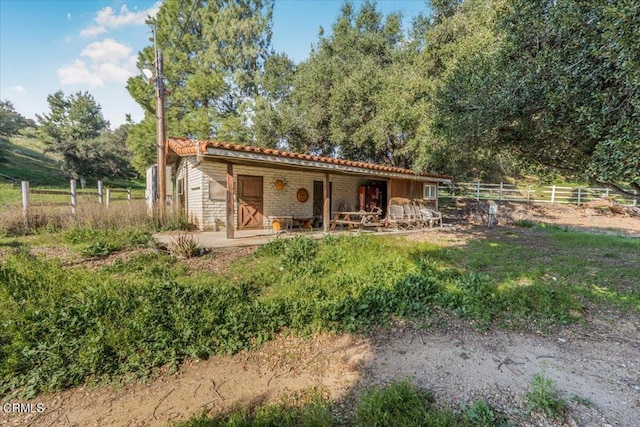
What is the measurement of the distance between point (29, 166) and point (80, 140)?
17.1 ft

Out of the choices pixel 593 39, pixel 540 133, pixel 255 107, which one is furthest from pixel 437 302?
pixel 255 107

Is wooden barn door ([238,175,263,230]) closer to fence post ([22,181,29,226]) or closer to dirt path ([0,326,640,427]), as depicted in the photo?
fence post ([22,181,29,226])

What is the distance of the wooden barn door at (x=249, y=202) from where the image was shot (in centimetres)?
956

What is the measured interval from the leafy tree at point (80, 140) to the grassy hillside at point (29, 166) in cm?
195

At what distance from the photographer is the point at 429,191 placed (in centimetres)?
1409

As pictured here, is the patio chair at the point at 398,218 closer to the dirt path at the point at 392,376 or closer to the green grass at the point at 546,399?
the dirt path at the point at 392,376

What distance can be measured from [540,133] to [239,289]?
520cm

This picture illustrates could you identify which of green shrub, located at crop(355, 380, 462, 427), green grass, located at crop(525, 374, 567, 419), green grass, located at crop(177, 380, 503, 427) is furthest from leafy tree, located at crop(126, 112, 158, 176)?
green grass, located at crop(525, 374, 567, 419)

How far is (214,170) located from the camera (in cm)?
912

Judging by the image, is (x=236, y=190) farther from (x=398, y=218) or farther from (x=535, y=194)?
(x=535, y=194)

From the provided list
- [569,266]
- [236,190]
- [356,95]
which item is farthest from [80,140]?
[569,266]

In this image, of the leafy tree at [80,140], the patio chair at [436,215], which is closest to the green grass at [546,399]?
the patio chair at [436,215]

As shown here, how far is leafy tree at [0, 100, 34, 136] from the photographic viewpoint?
25.9m

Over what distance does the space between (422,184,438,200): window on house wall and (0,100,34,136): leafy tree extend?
114 ft
